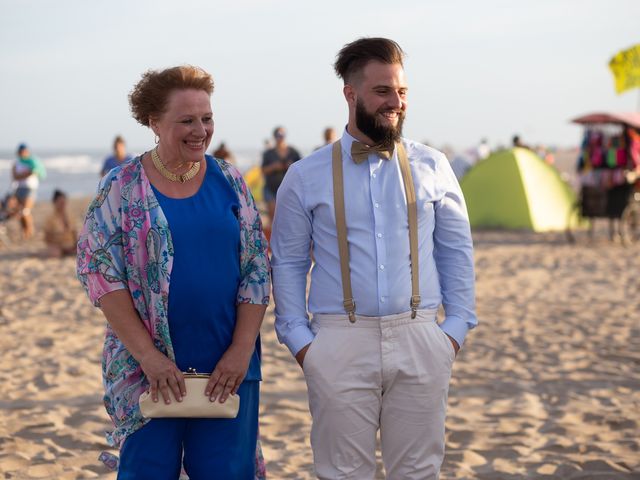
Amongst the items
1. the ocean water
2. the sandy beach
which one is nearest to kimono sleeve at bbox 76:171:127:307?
the sandy beach

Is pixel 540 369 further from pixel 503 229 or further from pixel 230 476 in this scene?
pixel 503 229

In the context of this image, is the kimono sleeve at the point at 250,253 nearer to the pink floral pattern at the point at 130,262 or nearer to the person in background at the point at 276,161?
the pink floral pattern at the point at 130,262

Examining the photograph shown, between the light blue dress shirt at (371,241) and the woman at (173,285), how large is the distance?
0.18 metres

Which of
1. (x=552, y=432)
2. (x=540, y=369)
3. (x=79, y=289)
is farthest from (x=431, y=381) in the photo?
(x=79, y=289)

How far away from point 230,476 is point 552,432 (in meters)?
2.66

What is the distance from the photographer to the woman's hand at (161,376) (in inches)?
98.3

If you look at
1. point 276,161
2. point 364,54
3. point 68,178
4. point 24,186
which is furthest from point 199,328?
point 68,178

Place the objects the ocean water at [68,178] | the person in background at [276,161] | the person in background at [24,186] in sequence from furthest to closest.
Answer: the ocean water at [68,178]
the person in background at [24,186]
the person in background at [276,161]

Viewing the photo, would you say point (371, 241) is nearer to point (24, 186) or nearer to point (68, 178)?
point (24, 186)

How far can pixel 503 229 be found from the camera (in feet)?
49.4

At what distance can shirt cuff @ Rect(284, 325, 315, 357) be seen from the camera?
8.89ft

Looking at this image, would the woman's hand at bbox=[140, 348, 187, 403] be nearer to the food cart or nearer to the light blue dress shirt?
the light blue dress shirt

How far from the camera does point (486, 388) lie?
562 centimetres

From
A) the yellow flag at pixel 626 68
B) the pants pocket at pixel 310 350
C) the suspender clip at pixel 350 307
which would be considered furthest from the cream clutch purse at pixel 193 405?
the yellow flag at pixel 626 68
